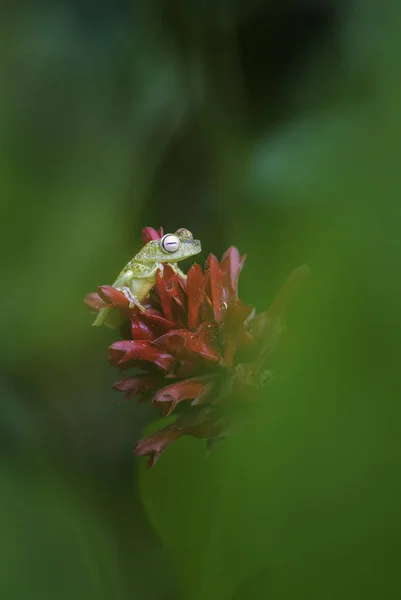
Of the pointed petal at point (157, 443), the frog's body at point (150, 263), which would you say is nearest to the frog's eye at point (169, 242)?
the frog's body at point (150, 263)

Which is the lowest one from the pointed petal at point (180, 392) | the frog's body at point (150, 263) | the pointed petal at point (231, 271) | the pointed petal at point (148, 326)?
the pointed petal at point (180, 392)

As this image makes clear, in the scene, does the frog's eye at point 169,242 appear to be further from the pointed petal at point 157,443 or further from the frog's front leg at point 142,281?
the pointed petal at point 157,443

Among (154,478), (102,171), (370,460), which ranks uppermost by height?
(102,171)

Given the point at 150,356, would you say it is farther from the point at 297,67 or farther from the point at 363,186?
the point at 297,67

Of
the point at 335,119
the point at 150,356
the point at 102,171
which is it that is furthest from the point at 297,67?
the point at 335,119

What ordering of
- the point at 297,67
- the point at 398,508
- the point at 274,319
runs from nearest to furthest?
the point at 398,508, the point at 274,319, the point at 297,67

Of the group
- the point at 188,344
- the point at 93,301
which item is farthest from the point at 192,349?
the point at 93,301

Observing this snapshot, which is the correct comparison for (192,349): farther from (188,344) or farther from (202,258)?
(202,258)
